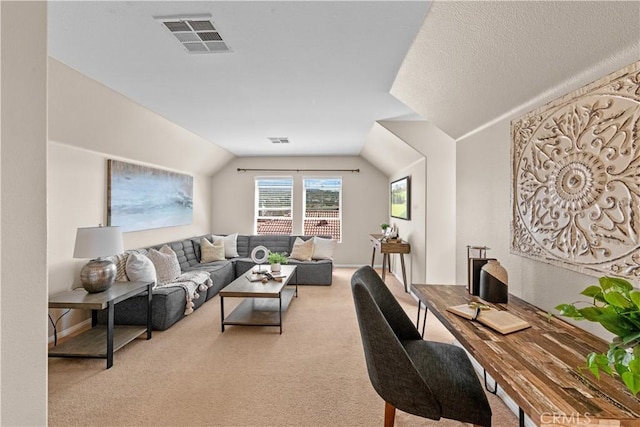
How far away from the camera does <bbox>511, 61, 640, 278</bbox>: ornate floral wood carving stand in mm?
1231

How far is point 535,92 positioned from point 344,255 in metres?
5.32

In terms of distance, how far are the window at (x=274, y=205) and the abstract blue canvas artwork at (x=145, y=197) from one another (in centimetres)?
162

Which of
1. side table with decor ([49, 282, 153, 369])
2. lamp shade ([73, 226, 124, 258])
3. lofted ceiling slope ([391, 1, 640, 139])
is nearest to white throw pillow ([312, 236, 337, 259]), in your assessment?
side table with decor ([49, 282, 153, 369])

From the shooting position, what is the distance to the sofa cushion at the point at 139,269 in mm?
3363

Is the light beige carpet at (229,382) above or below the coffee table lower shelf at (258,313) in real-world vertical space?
below

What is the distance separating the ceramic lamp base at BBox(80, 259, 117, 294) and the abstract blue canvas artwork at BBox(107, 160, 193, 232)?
965 millimetres

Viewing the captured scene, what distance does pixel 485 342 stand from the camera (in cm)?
133

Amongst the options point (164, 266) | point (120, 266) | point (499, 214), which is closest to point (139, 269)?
point (120, 266)

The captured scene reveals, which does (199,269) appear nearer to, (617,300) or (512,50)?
(512,50)

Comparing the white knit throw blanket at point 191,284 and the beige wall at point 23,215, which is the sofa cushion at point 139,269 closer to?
the white knit throw blanket at point 191,284

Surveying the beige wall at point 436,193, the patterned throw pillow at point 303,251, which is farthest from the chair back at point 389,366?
the patterned throw pillow at point 303,251

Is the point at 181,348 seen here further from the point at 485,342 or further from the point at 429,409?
the point at 485,342

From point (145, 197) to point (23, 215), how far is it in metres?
4.04

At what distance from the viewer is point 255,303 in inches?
158
